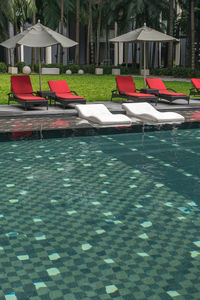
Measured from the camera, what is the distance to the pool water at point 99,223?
3945 millimetres

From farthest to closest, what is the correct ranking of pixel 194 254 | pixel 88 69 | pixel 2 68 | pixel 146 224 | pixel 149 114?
pixel 88 69 < pixel 2 68 < pixel 149 114 < pixel 146 224 < pixel 194 254

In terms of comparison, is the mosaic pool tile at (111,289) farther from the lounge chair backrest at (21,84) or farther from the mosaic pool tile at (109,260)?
the lounge chair backrest at (21,84)

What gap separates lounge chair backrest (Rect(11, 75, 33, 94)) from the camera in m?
14.6

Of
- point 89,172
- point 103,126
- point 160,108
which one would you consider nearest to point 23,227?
point 89,172

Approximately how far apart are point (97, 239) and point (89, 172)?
279 centimetres

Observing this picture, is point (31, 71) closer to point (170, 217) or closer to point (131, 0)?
point (131, 0)

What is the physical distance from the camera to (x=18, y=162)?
26.5 ft

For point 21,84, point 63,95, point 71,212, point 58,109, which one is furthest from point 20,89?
point 71,212

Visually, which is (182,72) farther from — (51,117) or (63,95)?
(51,117)

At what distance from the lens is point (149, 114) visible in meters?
12.3

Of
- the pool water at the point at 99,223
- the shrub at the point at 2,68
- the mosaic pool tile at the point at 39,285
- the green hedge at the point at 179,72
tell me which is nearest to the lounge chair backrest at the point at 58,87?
the pool water at the point at 99,223

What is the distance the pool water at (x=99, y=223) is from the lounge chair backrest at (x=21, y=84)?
584cm

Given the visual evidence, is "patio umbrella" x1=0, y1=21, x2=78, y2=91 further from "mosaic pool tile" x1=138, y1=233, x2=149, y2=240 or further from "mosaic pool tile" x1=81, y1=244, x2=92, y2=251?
"mosaic pool tile" x1=81, y1=244, x2=92, y2=251

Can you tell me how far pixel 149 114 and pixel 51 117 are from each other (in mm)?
3046
